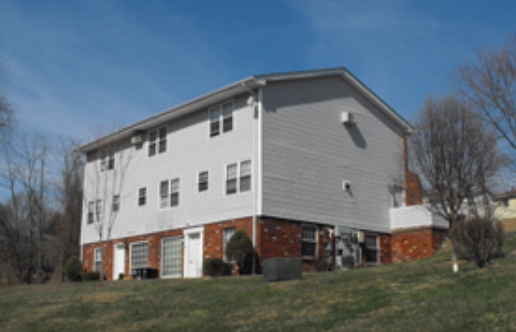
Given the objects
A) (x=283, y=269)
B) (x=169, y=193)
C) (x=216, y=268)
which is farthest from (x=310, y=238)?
(x=283, y=269)

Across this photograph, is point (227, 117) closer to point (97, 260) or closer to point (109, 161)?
point (109, 161)

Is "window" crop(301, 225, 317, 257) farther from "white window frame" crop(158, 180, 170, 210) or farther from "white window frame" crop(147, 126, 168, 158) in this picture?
"white window frame" crop(147, 126, 168, 158)

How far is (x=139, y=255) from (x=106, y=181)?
4.02 m

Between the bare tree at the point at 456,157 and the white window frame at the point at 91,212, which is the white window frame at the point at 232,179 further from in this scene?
the white window frame at the point at 91,212

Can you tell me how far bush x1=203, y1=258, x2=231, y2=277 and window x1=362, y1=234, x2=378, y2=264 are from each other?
18.5 ft

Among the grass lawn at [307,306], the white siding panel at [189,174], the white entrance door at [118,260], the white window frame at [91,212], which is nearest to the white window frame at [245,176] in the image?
the white siding panel at [189,174]

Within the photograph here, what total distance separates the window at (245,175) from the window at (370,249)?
5.47m

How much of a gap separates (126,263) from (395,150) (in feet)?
41.0

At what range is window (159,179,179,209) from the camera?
26703 mm

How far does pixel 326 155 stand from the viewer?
2491 cm

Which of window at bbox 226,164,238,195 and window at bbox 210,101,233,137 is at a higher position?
window at bbox 210,101,233,137

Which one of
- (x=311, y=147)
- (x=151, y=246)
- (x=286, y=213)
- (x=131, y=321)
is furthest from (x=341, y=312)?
(x=151, y=246)

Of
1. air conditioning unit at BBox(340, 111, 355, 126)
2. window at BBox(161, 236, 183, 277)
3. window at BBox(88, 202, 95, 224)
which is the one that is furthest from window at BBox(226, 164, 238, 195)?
window at BBox(88, 202, 95, 224)

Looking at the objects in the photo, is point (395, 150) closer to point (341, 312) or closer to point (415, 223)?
point (415, 223)
